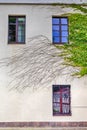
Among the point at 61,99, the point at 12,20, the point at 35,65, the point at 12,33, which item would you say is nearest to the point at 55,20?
the point at 12,20

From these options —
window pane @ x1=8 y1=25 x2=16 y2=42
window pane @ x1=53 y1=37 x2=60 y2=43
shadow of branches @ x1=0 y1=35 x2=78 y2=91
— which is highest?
window pane @ x1=8 y1=25 x2=16 y2=42

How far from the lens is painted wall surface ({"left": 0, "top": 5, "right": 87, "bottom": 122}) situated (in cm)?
1814

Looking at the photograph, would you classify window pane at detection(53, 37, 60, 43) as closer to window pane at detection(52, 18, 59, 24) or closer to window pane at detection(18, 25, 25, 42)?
window pane at detection(52, 18, 59, 24)

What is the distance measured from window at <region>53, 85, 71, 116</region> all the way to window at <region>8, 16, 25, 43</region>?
309cm

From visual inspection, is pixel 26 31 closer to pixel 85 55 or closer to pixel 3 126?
pixel 85 55

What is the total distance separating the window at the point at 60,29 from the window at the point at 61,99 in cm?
244

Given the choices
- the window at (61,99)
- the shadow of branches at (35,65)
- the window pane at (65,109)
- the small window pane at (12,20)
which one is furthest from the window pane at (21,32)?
the window pane at (65,109)

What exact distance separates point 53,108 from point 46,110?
409 millimetres

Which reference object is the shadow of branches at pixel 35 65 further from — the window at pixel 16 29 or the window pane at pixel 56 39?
the window at pixel 16 29

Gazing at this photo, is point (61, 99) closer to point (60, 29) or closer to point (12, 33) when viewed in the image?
point (60, 29)

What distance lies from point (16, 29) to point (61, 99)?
4280 millimetres

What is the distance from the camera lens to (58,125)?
59.2ft

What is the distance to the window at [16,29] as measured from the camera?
18.7 metres

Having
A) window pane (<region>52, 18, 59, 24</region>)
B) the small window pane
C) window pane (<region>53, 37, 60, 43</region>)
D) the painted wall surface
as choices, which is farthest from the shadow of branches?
the small window pane
